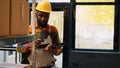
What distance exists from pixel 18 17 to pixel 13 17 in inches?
3.0

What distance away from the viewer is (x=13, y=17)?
113 cm

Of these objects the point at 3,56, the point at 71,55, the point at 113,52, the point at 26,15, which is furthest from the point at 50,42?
the point at 26,15

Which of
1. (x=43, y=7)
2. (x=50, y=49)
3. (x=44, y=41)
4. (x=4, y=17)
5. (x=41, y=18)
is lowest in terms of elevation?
(x=50, y=49)

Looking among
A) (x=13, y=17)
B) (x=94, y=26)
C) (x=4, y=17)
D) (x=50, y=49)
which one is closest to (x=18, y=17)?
(x=13, y=17)

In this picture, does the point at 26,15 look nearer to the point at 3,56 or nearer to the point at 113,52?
the point at 3,56

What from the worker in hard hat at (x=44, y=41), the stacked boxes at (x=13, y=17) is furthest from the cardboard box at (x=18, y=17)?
the worker in hard hat at (x=44, y=41)

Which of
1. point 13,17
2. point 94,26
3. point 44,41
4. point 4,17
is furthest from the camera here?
point 94,26

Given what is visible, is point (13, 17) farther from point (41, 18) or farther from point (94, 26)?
point (94, 26)

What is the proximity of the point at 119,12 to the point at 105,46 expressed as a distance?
75 cm

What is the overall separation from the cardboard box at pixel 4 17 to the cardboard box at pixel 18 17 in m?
0.05

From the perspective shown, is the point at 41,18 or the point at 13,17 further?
the point at 41,18

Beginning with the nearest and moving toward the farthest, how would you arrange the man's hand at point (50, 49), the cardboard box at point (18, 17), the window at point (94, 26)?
the cardboard box at point (18, 17) → the man's hand at point (50, 49) → the window at point (94, 26)

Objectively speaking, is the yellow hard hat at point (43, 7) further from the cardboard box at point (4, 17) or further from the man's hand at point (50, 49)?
the cardboard box at point (4, 17)

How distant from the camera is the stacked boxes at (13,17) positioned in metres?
1.01
